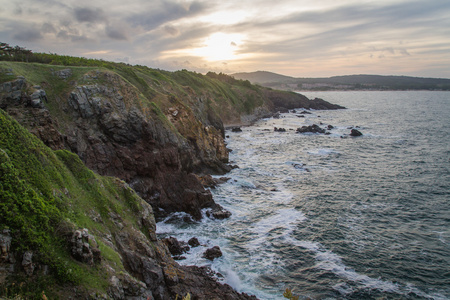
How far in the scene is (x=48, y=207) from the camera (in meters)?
10.9

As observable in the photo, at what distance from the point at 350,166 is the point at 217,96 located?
180 feet

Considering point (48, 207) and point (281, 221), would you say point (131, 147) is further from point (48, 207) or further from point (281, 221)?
point (48, 207)

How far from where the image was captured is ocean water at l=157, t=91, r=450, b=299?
1844 centimetres

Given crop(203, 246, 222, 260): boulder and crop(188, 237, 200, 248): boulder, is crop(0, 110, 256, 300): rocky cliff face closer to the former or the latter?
crop(203, 246, 222, 260): boulder

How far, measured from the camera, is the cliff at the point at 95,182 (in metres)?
9.76

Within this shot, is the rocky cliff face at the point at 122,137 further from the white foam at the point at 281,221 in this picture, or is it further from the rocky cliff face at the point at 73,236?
the rocky cliff face at the point at 73,236

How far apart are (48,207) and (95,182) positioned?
4870 mm

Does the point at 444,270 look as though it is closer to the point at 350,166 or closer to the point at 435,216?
the point at 435,216

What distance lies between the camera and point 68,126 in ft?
85.4

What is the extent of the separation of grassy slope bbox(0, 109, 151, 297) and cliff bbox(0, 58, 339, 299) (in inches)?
1.4

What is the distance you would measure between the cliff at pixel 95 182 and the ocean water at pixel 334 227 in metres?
3.02

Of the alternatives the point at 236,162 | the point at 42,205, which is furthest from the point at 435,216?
the point at 42,205

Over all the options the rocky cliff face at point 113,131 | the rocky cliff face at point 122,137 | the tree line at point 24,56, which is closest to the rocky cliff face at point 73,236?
the rocky cliff face at point 113,131

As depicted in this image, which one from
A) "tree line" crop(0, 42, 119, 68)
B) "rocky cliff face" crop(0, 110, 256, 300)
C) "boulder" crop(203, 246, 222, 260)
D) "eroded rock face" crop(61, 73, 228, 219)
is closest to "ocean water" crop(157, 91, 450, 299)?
"boulder" crop(203, 246, 222, 260)
